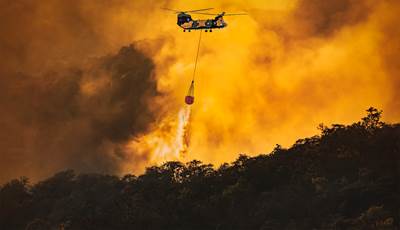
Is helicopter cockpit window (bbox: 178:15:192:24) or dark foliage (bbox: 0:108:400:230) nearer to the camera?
dark foliage (bbox: 0:108:400:230)

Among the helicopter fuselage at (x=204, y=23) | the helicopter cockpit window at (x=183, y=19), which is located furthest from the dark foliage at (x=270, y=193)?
the helicopter cockpit window at (x=183, y=19)

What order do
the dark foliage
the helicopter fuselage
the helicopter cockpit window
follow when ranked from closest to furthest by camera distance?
the dark foliage < the helicopter fuselage < the helicopter cockpit window

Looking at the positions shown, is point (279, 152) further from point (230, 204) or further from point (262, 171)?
point (230, 204)

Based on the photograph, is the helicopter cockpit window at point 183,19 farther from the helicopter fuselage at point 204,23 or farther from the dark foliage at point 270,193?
the dark foliage at point 270,193

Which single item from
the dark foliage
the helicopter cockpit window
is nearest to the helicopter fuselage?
the helicopter cockpit window

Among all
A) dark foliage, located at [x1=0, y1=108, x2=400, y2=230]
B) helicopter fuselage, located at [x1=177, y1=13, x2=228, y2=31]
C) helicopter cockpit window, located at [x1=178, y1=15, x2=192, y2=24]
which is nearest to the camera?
dark foliage, located at [x1=0, y1=108, x2=400, y2=230]

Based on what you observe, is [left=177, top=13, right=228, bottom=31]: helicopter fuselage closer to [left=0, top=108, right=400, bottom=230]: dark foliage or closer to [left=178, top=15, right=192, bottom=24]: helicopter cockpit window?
[left=178, top=15, right=192, bottom=24]: helicopter cockpit window

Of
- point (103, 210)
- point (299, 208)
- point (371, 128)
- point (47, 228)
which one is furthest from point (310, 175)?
point (47, 228)

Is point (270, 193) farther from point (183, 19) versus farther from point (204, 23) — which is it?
point (183, 19)

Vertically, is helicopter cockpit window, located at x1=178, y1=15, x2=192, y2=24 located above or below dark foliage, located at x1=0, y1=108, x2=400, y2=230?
above
